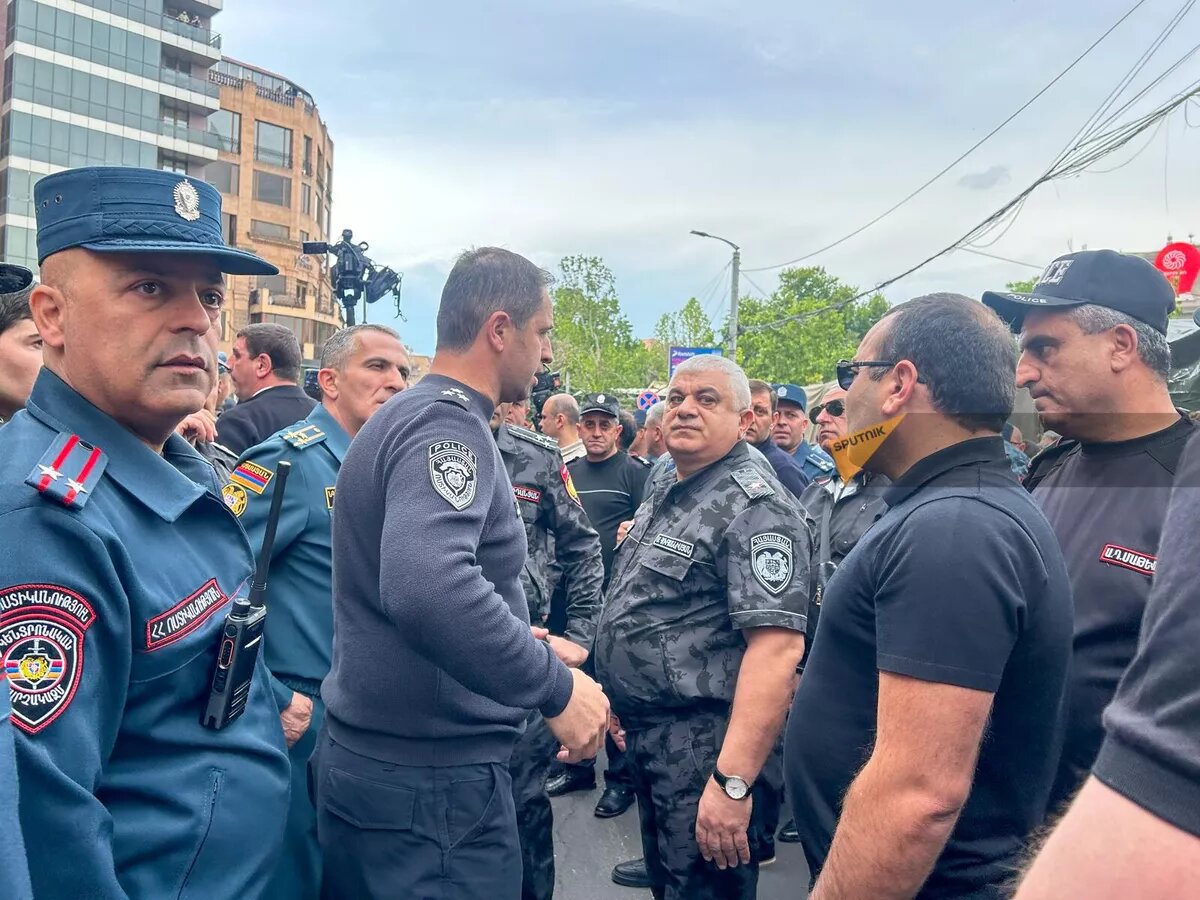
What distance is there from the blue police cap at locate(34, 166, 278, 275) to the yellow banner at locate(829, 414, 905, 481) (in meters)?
1.37

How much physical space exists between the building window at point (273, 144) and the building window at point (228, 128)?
0.96 meters

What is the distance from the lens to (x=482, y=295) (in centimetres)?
232

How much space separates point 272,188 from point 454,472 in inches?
2065

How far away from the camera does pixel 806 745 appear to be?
1862 millimetres

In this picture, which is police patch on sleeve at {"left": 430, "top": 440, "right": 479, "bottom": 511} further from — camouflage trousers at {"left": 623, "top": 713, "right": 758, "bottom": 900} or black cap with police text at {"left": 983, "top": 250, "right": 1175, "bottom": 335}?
black cap with police text at {"left": 983, "top": 250, "right": 1175, "bottom": 335}

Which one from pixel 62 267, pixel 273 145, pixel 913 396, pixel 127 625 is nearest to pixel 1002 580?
pixel 913 396

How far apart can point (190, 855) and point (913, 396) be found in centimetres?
168

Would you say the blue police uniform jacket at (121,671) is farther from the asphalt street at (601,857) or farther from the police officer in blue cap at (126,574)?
the asphalt street at (601,857)

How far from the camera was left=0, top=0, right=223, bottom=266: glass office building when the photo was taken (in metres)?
36.7

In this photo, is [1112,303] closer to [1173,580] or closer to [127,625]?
[1173,580]

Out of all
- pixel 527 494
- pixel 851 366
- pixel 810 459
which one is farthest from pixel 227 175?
pixel 851 366

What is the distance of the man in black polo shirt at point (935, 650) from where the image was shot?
1.49 meters

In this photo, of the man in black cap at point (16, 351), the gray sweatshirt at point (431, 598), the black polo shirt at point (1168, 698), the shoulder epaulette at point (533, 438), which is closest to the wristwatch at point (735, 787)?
the gray sweatshirt at point (431, 598)

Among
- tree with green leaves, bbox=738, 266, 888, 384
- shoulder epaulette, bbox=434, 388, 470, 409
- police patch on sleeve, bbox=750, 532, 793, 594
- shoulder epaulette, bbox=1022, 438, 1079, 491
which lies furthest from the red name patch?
tree with green leaves, bbox=738, 266, 888, 384
